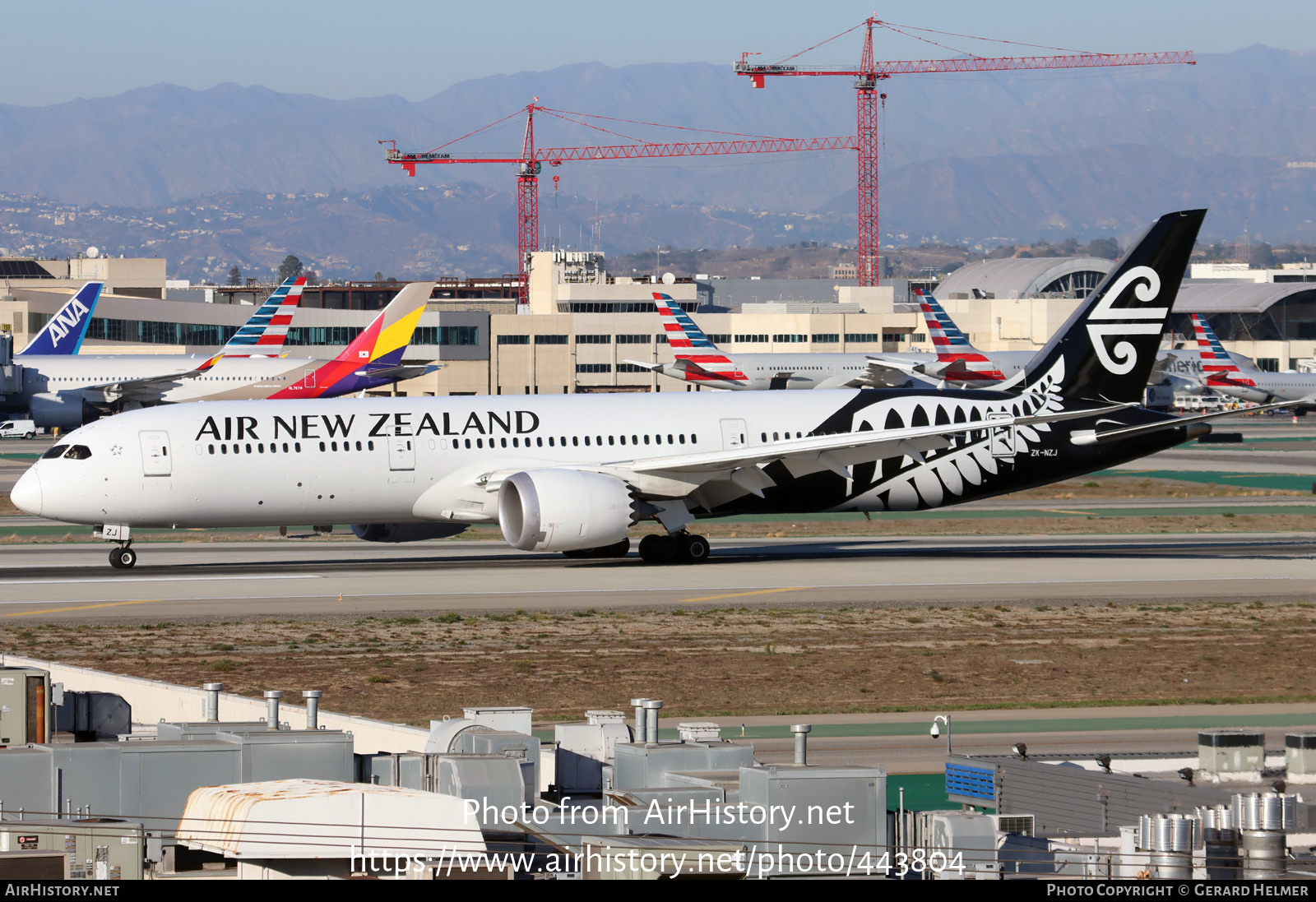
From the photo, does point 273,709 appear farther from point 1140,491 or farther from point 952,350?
point 952,350

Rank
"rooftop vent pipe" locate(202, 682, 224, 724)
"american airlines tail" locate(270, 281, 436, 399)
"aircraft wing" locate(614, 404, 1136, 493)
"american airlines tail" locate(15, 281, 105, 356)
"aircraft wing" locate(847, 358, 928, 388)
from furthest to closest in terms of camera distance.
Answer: "american airlines tail" locate(15, 281, 105, 356)
"aircraft wing" locate(847, 358, 928, 388)
"american airlines tail" locate(270, 281, 436, 399)
"aircraft wing" locate(614, 404, 1136, 493)
"rooftop vent pipe" locate(202, 682, 224, 724)

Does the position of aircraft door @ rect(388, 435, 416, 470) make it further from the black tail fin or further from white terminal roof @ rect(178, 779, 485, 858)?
white terminal roof @ rect(178, 779, 485, 858)

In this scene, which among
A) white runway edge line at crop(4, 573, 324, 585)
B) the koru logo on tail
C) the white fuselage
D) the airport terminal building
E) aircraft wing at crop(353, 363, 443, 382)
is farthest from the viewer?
the airport terminal building

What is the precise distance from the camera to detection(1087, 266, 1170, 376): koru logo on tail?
147 ft

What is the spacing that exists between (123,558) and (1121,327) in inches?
1070

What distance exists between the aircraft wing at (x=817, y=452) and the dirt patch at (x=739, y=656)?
19.6ft

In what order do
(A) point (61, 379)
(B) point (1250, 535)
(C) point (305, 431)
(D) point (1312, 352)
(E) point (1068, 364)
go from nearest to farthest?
1. (C) point (305, 431)
2. (E) point (1068, 364)
3. (B) point (1250, 535)
4. (A) point (61, 379)
5. (D) point (1312, 352)

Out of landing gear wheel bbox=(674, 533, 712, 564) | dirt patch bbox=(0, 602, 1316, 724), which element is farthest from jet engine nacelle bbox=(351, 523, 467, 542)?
dirt patch bbox=(0, 602, 1316, 724)

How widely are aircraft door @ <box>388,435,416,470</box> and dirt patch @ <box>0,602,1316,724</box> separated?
22.4ft

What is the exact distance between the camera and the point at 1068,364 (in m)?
44.6

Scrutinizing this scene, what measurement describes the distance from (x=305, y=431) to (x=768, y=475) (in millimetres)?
A: 11568

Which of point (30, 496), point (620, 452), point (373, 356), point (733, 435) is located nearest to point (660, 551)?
point (620, 452)

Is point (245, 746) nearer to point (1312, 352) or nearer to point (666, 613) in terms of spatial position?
point (666, 613)
